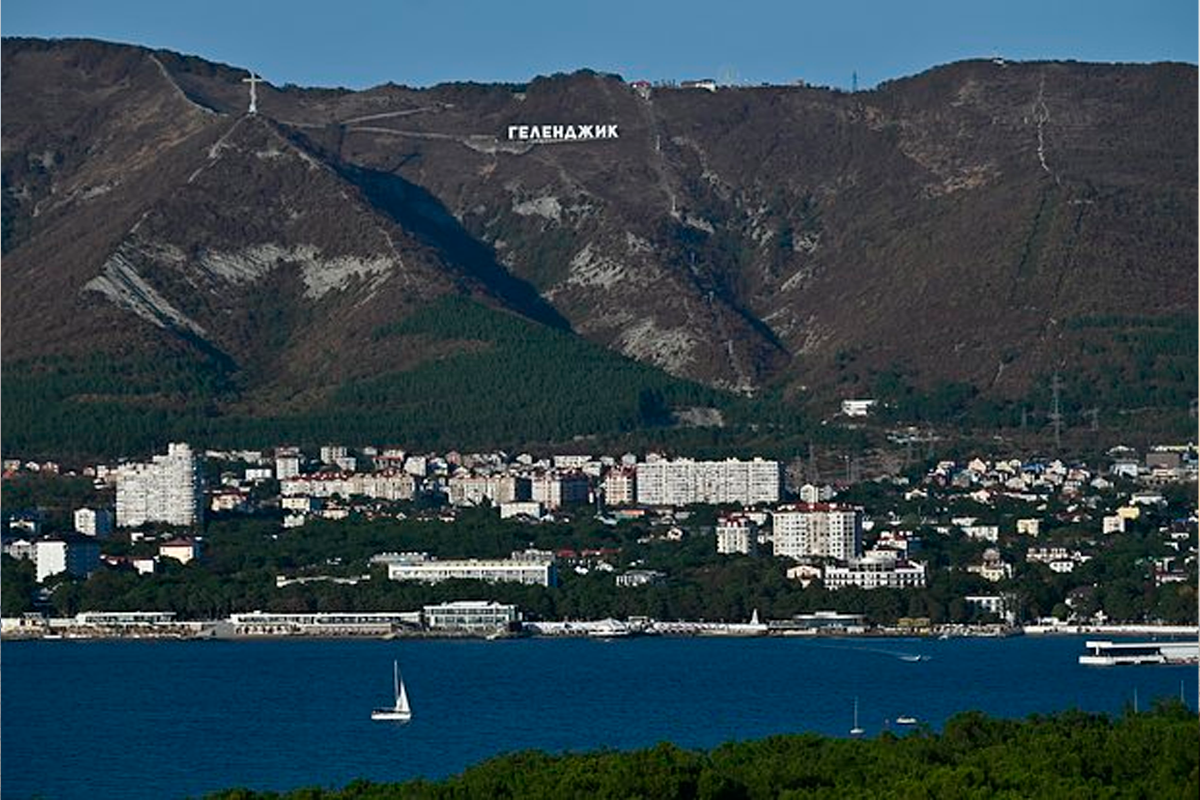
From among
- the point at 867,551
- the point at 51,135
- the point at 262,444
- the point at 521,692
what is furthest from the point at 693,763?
the point at 51,135

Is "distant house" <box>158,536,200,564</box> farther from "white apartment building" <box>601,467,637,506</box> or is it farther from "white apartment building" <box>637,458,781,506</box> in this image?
"white apartment building" <box>637,458,781,506</box>

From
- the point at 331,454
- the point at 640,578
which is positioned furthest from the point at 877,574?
the point at 331,454

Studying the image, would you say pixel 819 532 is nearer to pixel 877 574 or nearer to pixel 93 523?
pixel 877 574

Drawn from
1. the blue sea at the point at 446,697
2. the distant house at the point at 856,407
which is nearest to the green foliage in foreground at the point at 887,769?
the blue sea at the point at 446,697

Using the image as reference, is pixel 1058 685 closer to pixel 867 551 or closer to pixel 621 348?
pixel 867 551

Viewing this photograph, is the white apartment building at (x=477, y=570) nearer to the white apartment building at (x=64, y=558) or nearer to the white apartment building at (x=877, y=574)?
the white apartment building at (x=877, y=574)
